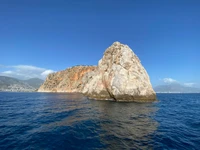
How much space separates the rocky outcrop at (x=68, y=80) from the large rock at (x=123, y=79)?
8761cm

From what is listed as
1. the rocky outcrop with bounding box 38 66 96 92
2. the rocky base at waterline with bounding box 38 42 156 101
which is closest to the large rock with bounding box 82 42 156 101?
the rocky base at waterline with bounding box 38 42 156 101

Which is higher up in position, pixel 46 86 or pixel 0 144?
pixel 46 86

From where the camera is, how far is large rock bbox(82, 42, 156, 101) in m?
43.0

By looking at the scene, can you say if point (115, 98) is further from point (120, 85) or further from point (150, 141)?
point (150, 141)

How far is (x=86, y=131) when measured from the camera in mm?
15148

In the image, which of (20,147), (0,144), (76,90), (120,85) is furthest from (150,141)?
(76,90)

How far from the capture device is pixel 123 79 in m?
43.5

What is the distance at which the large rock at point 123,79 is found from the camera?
42969 millimetres

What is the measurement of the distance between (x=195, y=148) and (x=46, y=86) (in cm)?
16959

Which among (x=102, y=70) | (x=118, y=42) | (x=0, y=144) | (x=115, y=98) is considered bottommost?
(x=0, y=144)

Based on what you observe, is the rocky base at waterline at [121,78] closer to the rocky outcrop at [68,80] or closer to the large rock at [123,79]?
the large rock at [123,79]

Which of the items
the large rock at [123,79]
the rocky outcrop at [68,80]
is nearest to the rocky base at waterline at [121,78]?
the large rock at [123,79]

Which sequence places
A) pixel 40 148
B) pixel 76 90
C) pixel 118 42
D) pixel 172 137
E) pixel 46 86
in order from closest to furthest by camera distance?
pixel 40 148
pixel 172 137
pixel 118 42
pixel 76 90
pixel 46 86

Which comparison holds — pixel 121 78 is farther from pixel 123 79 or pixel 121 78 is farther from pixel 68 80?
pixel 68 80
